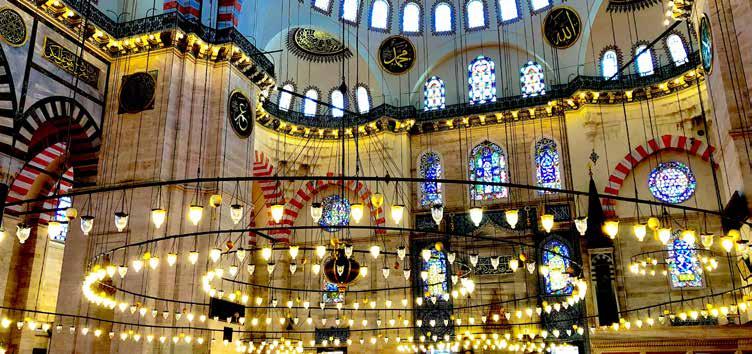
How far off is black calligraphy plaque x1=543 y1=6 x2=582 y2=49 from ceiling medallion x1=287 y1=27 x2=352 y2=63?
6487 mm

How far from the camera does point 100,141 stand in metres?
14.6

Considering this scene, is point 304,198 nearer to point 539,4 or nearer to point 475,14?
point 475,14

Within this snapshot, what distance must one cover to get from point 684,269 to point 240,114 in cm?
1227

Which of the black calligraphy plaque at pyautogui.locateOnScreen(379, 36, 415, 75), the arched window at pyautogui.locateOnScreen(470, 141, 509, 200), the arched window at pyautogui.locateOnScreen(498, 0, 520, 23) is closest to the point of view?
the arched window at pyautogui.locateOnScreen(470, 141, 509, 200)

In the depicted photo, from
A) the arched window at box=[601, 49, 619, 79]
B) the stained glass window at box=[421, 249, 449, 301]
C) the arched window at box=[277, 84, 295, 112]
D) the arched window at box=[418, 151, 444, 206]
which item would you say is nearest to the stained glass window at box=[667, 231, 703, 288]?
the arched window at box=[601, 49, 619, 79]

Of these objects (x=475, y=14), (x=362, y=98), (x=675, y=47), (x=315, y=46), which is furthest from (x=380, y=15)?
(x=675, y=47)

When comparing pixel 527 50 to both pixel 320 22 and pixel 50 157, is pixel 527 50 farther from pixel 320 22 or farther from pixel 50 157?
pixel 50 157

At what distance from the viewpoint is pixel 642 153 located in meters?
17.6

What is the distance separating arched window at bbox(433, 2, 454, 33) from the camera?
21.0 meters

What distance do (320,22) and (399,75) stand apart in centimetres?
315

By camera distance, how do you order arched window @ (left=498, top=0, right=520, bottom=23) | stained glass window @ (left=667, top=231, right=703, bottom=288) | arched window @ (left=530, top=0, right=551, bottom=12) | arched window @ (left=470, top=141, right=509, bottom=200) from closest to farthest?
stained glass window @ (left=667, top=231, right=703, bottom=288) → arched window @ (left=470, top=141, right=509, bottom=200) → arched window @ (left=530, top=0, right=551, bottom=12) → arched window @ (left=498, top=0, right=520, bottom=23)

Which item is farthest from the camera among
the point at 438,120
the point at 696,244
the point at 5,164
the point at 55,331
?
the point at 438,120

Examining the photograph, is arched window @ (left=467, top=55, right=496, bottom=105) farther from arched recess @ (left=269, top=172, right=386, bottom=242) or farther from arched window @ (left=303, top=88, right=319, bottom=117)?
arched window @ (left=303, top=88, right=319, bottom=117)

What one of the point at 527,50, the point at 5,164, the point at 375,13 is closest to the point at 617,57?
the point at 527,50
